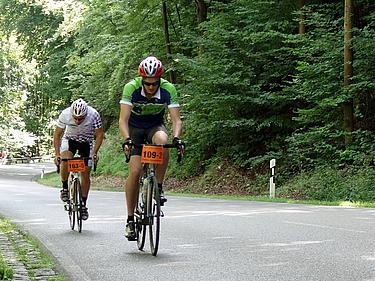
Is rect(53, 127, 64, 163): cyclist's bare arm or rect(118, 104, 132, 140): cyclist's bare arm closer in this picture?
rect(118, 104, 132, 140): cyclist's bare arm

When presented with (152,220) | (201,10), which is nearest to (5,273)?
(152,220)

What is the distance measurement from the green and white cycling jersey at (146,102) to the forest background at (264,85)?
10299 mm

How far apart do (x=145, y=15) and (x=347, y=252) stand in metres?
24.0

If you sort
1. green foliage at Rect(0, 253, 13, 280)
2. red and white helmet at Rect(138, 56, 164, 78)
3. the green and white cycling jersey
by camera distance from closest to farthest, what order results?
green foliage at Rect(0, 253, 13, 280) → red and white helmet at Rect(138, 56, 164, 78) → the green and white cycling jersey

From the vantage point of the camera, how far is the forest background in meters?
18.6

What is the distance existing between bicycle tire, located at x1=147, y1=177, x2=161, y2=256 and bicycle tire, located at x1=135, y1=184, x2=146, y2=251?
0.13 m

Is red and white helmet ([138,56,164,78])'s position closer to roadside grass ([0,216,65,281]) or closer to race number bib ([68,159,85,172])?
roadside grass ([0,216,65,281])

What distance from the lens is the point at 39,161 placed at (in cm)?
7456

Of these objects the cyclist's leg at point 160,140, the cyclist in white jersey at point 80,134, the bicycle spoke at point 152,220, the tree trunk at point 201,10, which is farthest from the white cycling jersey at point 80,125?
the tree trunk at point 201,10

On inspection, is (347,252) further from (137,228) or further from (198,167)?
(198,167)

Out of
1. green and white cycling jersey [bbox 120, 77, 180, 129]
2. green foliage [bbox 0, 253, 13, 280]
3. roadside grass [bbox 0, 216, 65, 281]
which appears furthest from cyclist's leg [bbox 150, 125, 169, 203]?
green foliage [bbox 0, 253, 13, 280]

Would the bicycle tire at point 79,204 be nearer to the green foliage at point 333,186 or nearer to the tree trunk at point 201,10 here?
the green foliage at point 333,186

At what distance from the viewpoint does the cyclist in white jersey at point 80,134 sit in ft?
31.2

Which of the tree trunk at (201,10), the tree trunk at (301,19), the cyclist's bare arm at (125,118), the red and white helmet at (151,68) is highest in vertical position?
the tree trunk at (201,10)
